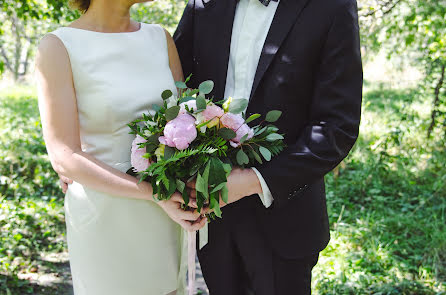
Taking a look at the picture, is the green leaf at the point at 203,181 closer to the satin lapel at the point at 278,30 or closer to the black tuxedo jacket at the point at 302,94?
the black tuxedo jacket at the point at 302,94

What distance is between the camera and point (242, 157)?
1.65m

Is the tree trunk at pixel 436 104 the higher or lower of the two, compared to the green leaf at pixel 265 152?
lower

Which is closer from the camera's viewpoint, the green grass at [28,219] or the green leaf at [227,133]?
the green leaf at [227,133]

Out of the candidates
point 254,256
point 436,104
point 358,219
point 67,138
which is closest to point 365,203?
point 358,219

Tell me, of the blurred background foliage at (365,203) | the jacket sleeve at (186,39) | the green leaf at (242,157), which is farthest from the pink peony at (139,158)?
the blurred background foliage at (365,203)

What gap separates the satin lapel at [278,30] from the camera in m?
1.79

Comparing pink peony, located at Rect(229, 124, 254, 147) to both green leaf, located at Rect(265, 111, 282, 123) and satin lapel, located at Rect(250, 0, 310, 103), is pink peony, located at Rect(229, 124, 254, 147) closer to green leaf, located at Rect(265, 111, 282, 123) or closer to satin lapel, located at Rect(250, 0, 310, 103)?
green leaf, located at Rect(265, 111, 282, 123)

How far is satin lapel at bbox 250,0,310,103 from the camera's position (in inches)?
70.6

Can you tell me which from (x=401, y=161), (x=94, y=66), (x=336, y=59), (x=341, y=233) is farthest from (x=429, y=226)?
(x=94, y=66)

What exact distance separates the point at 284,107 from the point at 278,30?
0.31 meters

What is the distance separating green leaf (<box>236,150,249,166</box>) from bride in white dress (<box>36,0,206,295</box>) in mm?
287

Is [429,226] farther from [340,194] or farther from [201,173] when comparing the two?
[201,173]

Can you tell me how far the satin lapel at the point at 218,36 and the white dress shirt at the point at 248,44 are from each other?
3 centimetres

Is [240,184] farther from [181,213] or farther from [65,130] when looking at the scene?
[65,130]
